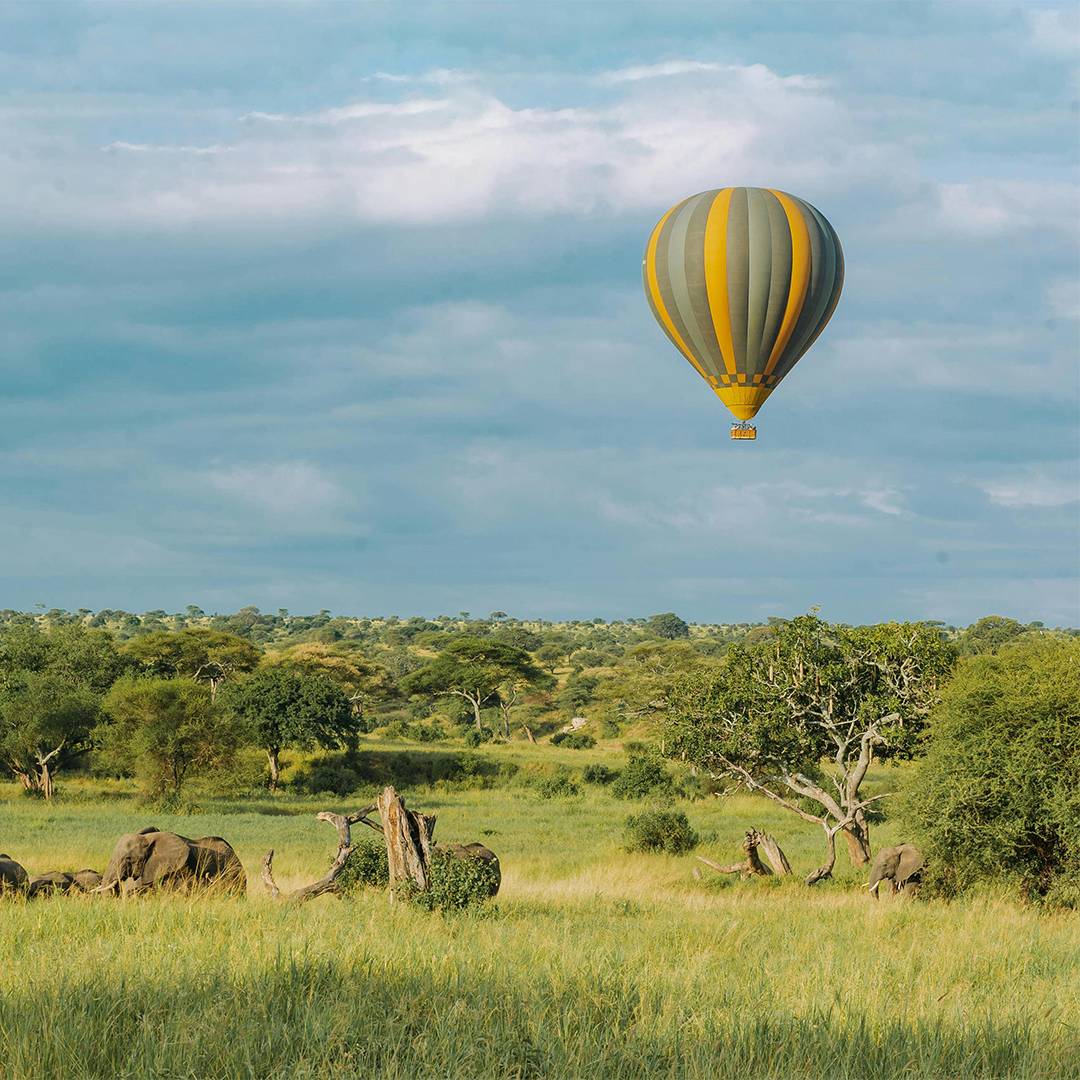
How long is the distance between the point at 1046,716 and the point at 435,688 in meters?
68.9

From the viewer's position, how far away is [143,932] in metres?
13.1

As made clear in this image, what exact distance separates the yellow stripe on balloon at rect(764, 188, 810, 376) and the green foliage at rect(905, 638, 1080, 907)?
16607mm

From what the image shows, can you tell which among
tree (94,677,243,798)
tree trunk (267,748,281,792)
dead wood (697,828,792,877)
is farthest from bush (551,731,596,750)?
dead wood (697,828,792,877)

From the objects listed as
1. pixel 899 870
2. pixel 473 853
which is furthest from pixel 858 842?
pixel 473 853

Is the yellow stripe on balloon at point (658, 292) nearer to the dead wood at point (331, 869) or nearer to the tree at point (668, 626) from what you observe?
the dead wood at point (331, 869)

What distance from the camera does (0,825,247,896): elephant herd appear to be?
2006 centimetres

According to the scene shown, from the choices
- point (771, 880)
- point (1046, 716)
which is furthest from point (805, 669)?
point (1046, 716)

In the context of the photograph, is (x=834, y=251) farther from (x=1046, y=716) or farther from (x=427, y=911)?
(x=427, y=911)

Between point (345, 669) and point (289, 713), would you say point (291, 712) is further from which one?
point (345, 669)

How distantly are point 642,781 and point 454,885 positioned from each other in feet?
117

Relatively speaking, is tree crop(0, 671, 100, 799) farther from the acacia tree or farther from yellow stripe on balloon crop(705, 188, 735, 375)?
yellow stripe on balloon crop(705, 188, 735, 375)

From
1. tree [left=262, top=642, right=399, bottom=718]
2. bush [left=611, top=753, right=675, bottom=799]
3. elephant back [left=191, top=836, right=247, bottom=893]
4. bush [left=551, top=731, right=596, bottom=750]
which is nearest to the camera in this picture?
elephant back [left=191, top=836, right=247, bottom=893]

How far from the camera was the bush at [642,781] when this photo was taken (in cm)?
5294

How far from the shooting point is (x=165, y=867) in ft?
68.9
